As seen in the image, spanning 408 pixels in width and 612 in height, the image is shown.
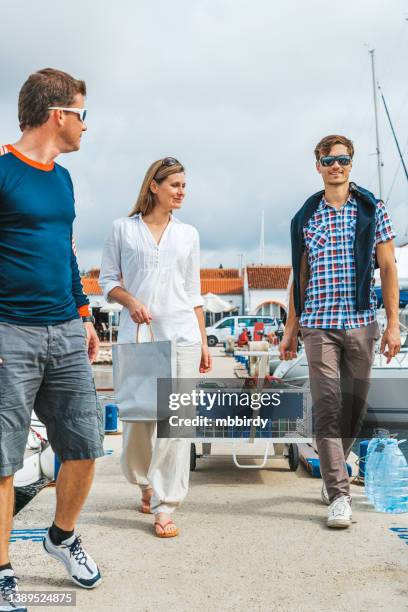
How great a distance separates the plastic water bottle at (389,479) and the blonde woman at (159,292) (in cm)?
130

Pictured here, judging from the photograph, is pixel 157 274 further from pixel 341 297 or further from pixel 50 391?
pixel 50 391

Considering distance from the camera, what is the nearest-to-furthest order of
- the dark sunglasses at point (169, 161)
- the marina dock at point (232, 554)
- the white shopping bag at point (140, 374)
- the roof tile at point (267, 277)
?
the marina dock at point (232, 554) < the white shopping bag at point (140, 374) < the dark sunglasses at point (169, 161) < the roof tile at point (267, 277)

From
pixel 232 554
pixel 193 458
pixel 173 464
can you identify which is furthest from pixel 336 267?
pixel 193 458

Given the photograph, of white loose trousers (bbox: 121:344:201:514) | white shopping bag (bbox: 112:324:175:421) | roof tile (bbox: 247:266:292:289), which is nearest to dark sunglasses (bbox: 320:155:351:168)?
white loose trousers (bbox: 121:344:201:514)

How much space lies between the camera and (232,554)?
12.4 feet

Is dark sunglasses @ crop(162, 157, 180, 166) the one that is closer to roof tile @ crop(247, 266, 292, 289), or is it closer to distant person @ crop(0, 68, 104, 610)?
distant person @ crop(0, 68, 104, 610)

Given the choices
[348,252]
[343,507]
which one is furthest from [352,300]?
[343,507]

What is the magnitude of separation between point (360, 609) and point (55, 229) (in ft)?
6.46

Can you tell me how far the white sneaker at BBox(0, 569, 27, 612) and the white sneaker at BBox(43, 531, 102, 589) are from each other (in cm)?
36

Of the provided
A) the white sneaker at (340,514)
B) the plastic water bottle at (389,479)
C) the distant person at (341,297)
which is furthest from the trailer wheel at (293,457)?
the white sneaker at (340,514)

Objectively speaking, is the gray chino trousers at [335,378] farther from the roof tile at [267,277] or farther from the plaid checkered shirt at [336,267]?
the roof tile at [267,277]

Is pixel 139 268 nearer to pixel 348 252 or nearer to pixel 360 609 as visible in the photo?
pixel 348 252

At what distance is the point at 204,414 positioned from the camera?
18.4 feet

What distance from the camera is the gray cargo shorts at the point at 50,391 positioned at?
9.87 ft
